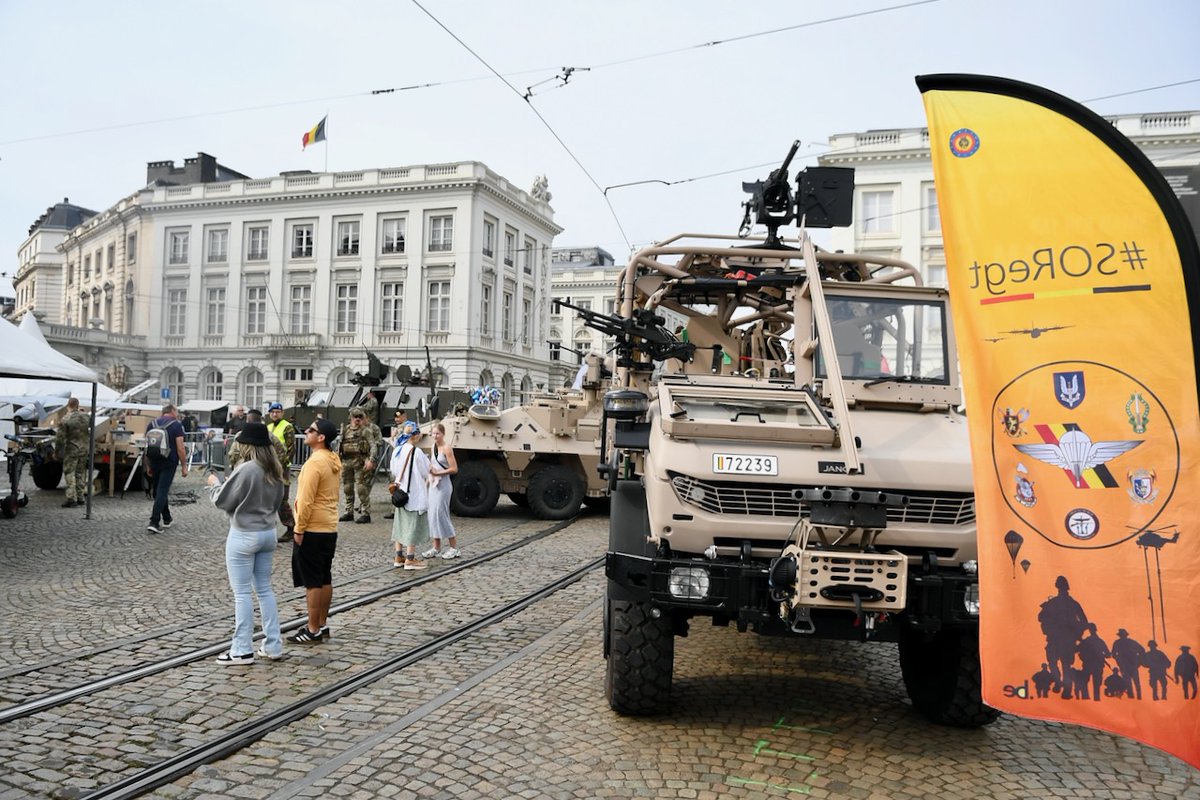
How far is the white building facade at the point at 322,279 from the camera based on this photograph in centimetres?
4944

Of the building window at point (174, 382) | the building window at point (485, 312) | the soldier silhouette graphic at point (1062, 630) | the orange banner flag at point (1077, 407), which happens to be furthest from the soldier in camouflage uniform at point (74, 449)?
the building window at point (174, 382)

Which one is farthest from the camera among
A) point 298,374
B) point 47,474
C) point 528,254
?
point 528,254

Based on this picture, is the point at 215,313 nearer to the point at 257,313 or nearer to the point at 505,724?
the point at 257,313

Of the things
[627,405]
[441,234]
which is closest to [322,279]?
[441,234]

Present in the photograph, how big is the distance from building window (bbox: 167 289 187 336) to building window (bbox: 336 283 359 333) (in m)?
9.55

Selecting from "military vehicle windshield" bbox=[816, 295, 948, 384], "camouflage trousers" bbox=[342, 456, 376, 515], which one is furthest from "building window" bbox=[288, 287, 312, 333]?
"military vehicle windshield" bbox=[816, 295, 948, 384]

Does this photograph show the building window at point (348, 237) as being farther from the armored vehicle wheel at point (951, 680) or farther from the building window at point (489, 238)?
the armored vehicle wheel at point (951, 680)

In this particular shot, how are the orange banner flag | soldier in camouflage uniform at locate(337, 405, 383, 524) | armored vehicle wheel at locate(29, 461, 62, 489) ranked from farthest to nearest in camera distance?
1. armored vehicle wheel at locate(29, 461, 62, 489)
2. soldier in camouflage uniform at locate(337, 405, 383, 524)
3. the orange banner flag

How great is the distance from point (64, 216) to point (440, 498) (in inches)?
2869

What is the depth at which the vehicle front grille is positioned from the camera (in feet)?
15.1

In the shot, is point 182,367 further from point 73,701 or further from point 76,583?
point 73,701

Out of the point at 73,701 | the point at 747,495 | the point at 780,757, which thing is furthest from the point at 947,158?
the point at 73,701

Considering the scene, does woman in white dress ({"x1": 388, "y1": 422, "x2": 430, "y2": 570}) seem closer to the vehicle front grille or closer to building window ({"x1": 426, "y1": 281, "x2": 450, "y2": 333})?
the vehicle front grille

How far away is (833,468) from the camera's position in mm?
4590
